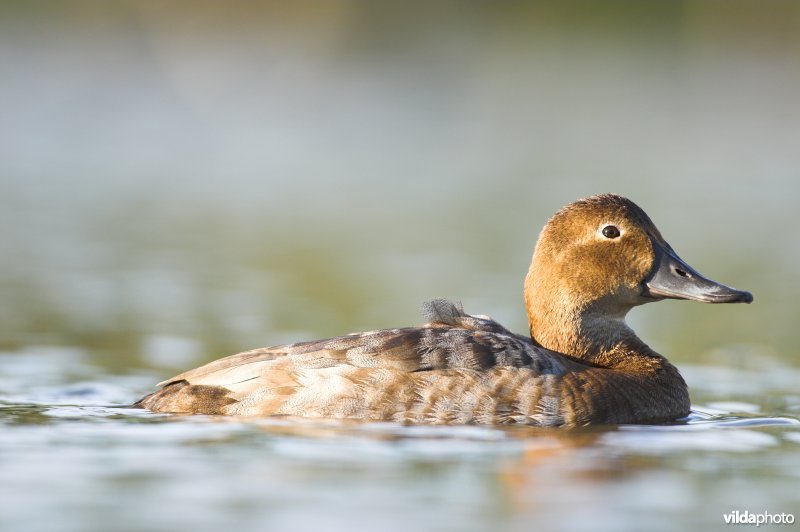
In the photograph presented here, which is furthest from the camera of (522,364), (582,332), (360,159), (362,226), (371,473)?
(360,159)

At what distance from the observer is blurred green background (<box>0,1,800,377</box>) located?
11.3 m

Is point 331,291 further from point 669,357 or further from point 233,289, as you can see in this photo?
point 669,357

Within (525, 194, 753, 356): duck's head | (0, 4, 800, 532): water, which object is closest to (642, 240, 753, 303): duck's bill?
(525, 194, 753, 356): duck's head

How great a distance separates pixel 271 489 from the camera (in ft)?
18.1

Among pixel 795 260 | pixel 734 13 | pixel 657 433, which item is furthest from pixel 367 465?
pixel 734 13

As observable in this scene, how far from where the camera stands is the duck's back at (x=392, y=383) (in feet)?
23.1

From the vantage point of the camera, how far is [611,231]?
8031mm

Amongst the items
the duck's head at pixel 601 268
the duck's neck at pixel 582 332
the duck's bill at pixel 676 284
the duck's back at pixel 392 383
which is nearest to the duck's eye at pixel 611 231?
the duck's head at pixel 601 268

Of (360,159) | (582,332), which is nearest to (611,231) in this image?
(582,332)

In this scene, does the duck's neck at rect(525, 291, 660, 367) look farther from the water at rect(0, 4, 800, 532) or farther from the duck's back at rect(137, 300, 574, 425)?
the duck's back at rect(137, 300, 574, 425)

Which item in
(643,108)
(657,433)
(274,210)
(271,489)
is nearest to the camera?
(271,489)

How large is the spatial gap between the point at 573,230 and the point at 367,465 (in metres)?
2.58

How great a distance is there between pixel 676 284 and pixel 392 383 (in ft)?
6.42

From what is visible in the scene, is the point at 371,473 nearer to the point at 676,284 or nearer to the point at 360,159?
the point at 676,284
